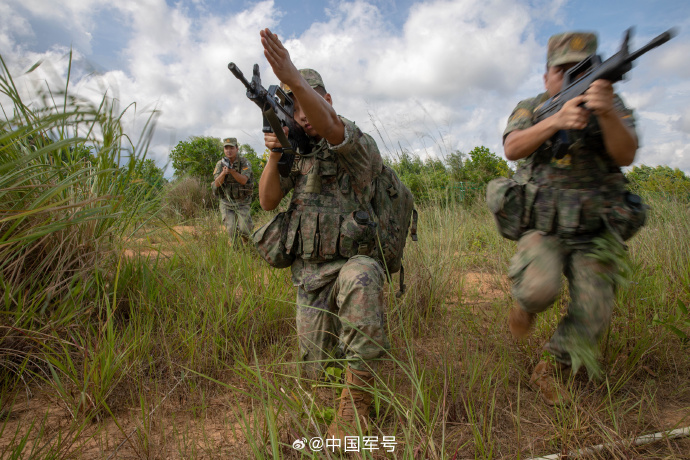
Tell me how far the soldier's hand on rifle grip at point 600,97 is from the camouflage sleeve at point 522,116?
0.45 meters

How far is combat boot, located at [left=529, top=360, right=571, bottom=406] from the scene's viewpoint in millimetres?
1853

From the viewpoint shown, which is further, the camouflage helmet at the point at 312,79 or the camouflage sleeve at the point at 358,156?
the camouflage helmet at the point at 312,79

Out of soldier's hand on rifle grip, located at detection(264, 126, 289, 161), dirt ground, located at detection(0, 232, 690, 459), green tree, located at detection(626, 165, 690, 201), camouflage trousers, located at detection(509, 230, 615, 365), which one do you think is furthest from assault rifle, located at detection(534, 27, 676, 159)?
green tree, located at detection(626, 165, 690, 201)

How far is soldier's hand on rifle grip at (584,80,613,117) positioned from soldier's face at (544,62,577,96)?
446 mm

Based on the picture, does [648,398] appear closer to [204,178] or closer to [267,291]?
[267,291]

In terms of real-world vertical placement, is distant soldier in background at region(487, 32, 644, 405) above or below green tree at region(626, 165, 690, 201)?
below

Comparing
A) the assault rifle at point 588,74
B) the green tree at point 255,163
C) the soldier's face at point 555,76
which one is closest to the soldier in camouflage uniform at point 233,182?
the green tree at point 255,163

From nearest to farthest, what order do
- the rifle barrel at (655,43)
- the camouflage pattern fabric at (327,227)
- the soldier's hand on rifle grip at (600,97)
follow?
1. the rifle barrel at (655,43)
2. the soldier's hand on rifle grip at (600,97)
3. the camouflage pattern fabric at (327,227)


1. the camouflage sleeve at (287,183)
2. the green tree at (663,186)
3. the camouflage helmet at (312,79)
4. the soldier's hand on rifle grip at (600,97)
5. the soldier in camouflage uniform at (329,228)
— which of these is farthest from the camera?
the green tree at (663,186)

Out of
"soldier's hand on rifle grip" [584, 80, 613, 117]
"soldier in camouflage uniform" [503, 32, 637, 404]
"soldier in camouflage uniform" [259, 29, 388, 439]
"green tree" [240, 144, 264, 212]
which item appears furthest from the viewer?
"green tree" [240, 144, 264, 212]

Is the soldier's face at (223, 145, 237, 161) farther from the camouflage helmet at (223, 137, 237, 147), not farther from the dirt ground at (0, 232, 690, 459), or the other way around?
the dirt ground at (0, 232, 690, 459)

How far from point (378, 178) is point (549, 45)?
1105 millimetres

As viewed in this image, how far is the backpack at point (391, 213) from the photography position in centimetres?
244

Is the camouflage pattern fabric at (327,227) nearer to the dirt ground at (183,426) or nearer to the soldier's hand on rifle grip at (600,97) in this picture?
the dirt ground at (183,426)
